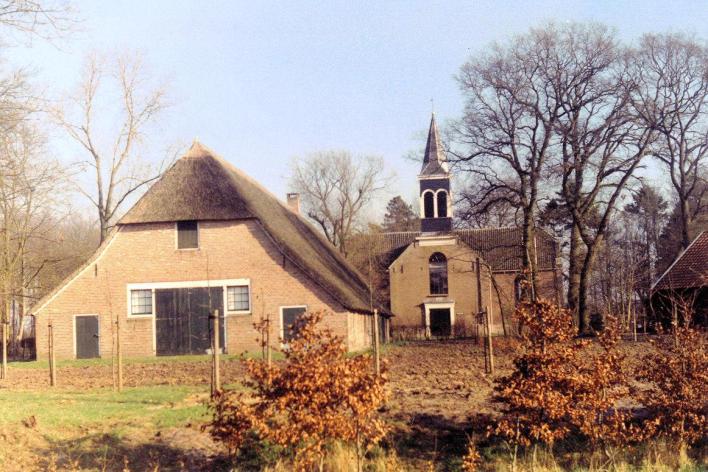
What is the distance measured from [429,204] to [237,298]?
21.2 meters

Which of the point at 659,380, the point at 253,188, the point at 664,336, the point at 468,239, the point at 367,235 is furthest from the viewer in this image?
the point at 367,235

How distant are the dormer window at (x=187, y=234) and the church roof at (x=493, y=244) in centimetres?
2064

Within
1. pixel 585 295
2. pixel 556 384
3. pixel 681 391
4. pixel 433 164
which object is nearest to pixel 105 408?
pixel 556 384

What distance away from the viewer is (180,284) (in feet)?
92.4

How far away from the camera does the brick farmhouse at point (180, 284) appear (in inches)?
1086

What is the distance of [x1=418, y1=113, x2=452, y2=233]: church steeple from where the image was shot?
151 feet

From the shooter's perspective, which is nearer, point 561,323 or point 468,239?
point 561,323

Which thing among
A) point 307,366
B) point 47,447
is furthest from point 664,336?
point 47,447

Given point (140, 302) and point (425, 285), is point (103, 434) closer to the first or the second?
point (140, 302)

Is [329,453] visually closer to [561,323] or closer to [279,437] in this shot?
[279,437]

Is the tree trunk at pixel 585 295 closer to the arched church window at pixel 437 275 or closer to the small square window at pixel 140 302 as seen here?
the small square window at pixel 140 302

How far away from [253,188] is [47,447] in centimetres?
2506

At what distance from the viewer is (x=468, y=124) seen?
31.8 meters

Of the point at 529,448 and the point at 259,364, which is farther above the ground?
the point at 259,364
